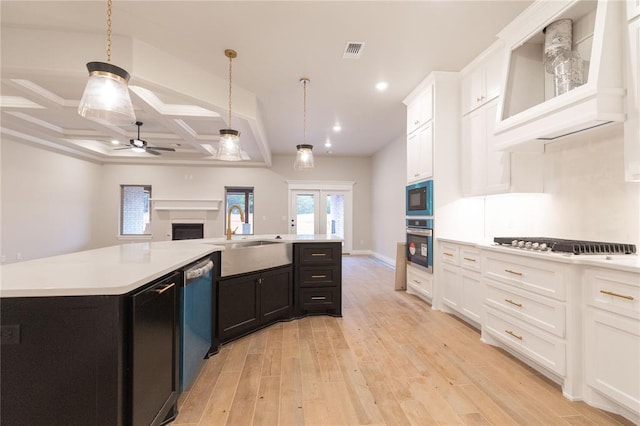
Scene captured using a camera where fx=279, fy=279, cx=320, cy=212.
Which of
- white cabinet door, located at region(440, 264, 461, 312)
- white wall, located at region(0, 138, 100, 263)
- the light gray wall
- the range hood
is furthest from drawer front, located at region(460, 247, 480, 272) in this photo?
white wall, located at region(0, 138, 100, 263)

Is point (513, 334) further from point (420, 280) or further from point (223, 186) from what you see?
point (223, 186)

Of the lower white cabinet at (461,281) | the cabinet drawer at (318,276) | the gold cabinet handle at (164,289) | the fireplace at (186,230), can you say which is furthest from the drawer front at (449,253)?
the fireplace at (186,230)

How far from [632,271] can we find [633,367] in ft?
1.69

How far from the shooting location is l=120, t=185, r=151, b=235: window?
26.3 feet

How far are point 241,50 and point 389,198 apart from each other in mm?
4904

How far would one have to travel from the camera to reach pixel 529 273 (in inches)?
83.0

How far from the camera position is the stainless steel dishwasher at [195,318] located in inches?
69.6

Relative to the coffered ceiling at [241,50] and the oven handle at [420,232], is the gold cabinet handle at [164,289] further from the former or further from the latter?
the oven handle at [420,232]

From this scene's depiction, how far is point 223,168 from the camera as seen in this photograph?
812 cm

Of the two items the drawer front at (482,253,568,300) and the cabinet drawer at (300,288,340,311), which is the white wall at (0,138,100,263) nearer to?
the cabinet drawer at (300,288,340,311)

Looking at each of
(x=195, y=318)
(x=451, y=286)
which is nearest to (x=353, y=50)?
(x=451, y=286)

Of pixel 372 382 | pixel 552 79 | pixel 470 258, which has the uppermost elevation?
pixel 552 79

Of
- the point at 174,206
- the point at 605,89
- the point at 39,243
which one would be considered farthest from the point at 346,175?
the point at 39,243

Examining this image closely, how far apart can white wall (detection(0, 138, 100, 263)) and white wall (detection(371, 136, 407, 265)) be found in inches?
305
